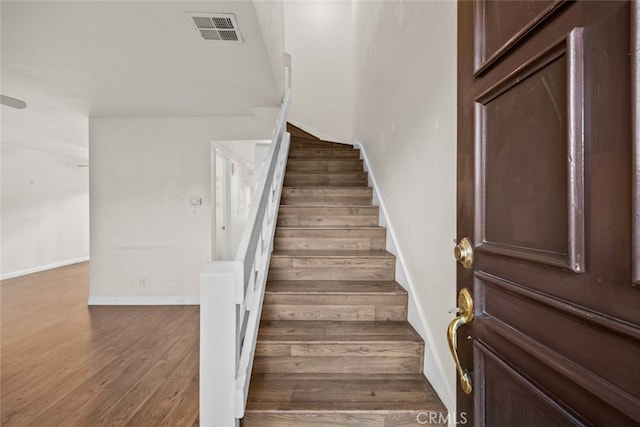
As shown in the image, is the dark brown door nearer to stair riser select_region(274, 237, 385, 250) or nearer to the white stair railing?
the white stair railing

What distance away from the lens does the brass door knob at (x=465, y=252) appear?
740mm

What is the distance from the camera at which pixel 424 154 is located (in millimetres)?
1751

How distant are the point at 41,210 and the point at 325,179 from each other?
621cm

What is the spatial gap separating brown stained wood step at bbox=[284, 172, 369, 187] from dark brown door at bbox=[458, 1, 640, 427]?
277 cm

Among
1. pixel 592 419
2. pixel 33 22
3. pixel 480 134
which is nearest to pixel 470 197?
pixel 480 134

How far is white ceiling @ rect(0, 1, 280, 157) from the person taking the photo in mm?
1860

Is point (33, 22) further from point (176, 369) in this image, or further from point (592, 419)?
point (592, 419)

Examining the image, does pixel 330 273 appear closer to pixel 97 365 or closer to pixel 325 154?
pixel 97 365

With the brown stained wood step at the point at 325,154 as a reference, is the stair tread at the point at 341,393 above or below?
below

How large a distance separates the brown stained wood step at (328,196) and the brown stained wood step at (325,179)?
303 millimetres

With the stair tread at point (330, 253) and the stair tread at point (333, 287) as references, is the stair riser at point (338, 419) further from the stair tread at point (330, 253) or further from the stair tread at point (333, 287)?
the stair tread at point (330, 253)

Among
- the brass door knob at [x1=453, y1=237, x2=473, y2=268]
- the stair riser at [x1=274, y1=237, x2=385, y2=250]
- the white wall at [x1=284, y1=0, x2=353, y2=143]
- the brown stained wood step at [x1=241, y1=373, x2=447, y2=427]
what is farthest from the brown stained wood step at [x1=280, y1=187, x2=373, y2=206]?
the white wall at [x1=284, y1=0, x2=353, y2=143]

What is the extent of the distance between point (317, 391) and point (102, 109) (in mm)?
3869

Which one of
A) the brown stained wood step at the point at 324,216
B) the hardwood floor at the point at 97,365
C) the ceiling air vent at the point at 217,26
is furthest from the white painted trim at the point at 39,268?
the ceiling air vent at the point at 217,26
